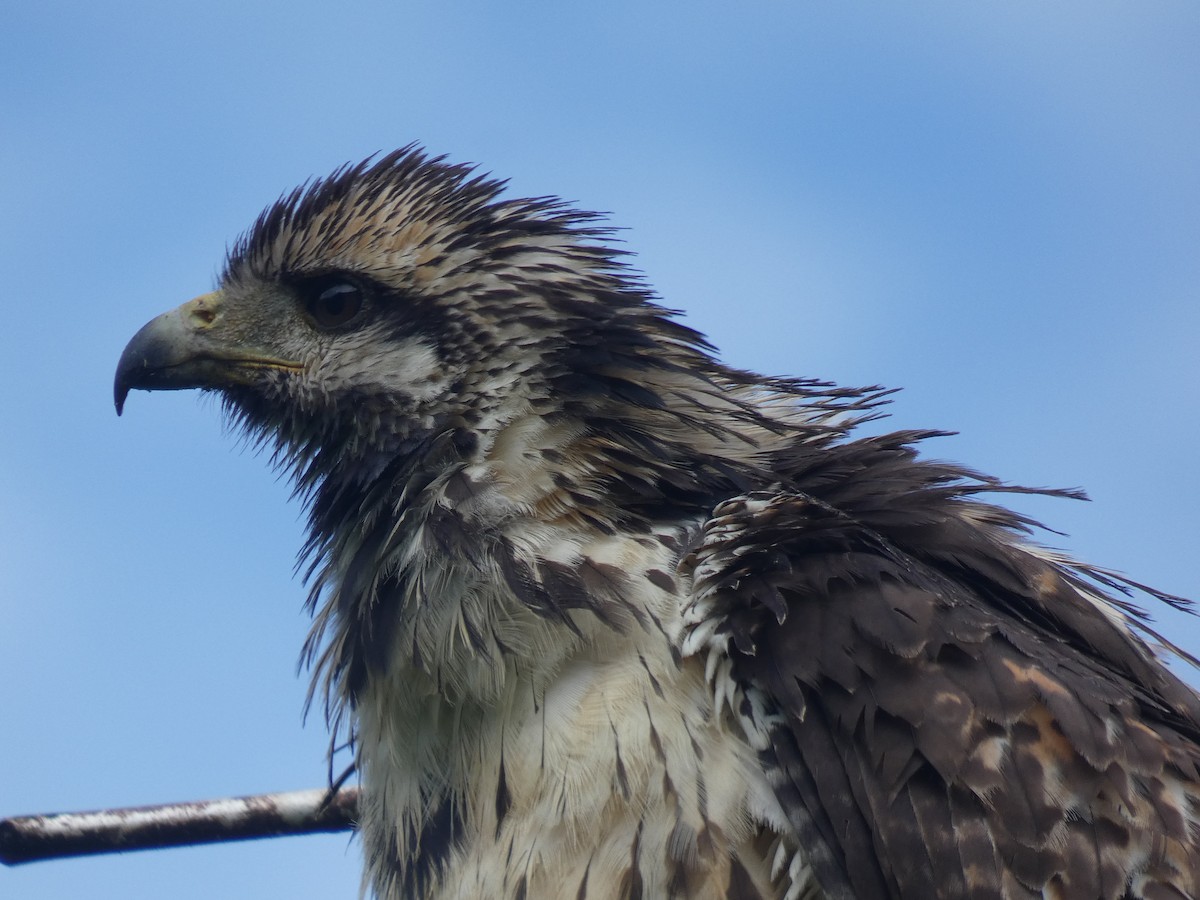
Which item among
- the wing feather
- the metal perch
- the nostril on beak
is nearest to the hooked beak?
the nostril on beak

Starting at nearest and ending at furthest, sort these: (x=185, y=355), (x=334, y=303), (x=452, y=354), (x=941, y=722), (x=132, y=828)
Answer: (x=941, y=722) → (x=132, y=828) → (x=452, y=354) → (x=334, y=303) → (x=185, y=355)

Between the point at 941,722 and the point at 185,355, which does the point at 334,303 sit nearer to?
the point at 185,355

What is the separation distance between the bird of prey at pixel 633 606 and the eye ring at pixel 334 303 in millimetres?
16

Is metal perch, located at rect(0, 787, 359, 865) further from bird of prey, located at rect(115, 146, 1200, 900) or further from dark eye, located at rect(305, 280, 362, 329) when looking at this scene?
dark eye, located at rect(305, 280, 362, 329)

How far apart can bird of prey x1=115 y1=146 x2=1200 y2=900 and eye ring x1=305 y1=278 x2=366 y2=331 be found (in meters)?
0.02

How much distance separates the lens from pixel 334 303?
5.70 m

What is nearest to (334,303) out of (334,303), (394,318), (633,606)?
(334,303)

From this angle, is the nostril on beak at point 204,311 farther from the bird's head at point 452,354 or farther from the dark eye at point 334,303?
the dark eye at point 334,303

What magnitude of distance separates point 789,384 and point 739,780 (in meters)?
1.75

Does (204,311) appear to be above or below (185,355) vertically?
above

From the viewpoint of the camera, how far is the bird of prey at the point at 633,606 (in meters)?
4.11

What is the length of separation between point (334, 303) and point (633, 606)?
72.3 inches

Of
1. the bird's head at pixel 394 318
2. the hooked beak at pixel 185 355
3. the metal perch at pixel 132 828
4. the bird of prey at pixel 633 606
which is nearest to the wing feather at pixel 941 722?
the bird of prey at pixel 633 606

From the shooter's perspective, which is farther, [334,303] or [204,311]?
[204,311]
